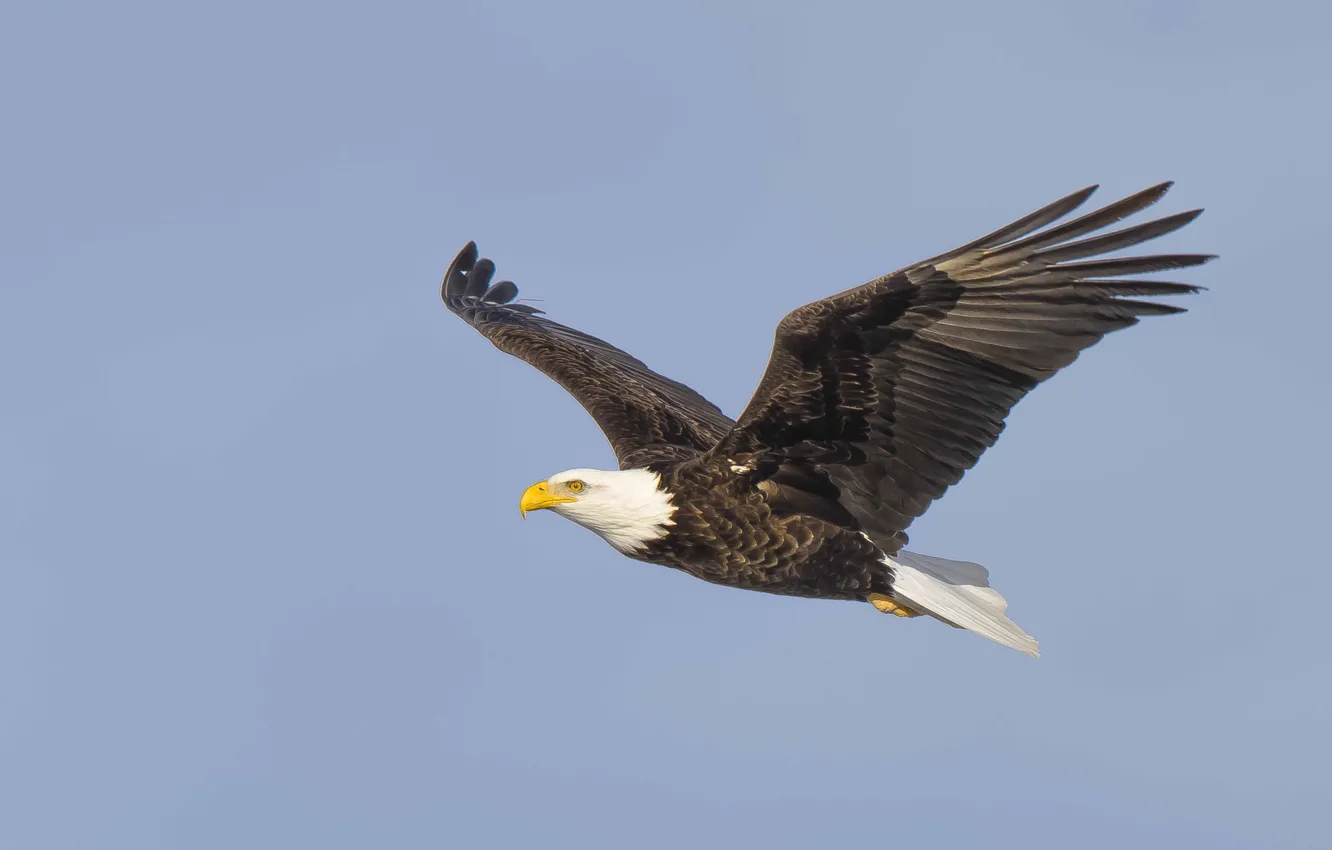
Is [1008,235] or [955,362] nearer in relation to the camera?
[1008,235]

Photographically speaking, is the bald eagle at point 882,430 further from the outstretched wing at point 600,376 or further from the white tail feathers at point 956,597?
the outstretched wing at point 600,376

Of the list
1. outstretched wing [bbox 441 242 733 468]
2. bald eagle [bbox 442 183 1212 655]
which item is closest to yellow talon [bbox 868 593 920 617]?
bald eagle [bbox 442 183 1212 655]

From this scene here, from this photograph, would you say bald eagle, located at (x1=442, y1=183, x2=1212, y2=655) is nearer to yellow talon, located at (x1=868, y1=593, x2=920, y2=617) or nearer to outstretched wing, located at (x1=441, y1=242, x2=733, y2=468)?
yellow talon, located at (x1=868, y1=593, x2=920, y2=617)

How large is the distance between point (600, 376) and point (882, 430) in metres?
3.29

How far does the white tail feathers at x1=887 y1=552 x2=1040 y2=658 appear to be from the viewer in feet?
31.8

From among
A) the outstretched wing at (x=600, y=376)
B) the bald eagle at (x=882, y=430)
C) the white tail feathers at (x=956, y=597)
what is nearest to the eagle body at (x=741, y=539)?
the bald eagle at (x=882, y=430)

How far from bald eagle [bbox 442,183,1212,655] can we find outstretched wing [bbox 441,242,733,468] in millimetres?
258

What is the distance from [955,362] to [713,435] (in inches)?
109

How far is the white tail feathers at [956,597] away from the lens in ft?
31.8

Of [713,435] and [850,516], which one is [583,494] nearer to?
[850,516]

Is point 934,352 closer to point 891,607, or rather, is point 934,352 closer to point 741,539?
point 741,539

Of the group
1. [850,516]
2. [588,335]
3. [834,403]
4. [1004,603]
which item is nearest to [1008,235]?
[834,403]

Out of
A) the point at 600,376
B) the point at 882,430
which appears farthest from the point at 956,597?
the point at 600,376

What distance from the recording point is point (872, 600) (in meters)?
9.87
